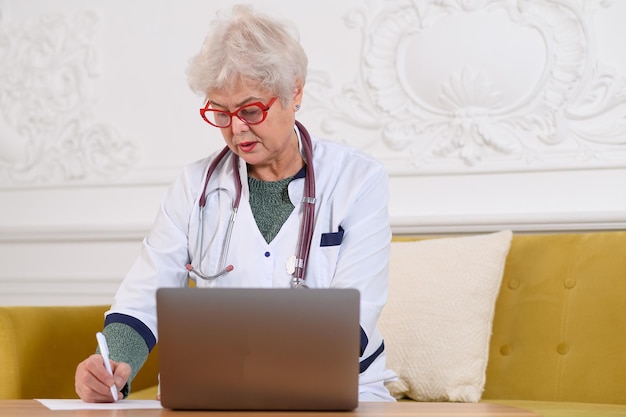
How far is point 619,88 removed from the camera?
265 centimetres

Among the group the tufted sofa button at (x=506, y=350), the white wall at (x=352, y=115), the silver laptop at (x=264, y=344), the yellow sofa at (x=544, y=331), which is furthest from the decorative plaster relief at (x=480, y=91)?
the silver laptop at (x=264, y=344)

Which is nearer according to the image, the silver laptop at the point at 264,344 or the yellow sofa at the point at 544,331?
the silver laptop at the point at 264,344

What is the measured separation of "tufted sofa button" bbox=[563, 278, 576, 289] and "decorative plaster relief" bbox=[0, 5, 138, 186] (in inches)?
61.0

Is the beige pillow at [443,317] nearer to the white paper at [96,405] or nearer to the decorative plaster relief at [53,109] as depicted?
the white paper at [96,405]

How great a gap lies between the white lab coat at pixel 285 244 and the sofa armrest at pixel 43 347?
36 centimetres

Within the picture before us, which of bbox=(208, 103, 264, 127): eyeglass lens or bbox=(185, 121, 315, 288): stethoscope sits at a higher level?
bbox=(208, 103, 264, 127): eyeglass lens

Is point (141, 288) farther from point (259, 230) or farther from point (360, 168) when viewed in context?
point (360, 168)

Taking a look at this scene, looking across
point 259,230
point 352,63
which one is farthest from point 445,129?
point 259,230

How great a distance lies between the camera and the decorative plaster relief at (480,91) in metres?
2.68

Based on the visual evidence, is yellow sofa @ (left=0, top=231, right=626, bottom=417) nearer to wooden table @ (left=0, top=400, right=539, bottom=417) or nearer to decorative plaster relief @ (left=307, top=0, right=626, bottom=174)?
decorative plaster relief @ (left=307, top=0, right=626, bottom=174)

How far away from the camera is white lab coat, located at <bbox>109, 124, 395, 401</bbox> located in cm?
188

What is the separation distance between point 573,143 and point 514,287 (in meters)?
0.53

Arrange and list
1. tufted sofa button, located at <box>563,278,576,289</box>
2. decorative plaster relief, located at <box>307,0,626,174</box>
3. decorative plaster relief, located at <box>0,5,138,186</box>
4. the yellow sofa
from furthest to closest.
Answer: decorative plaster relief, located at <box>0,5,138,186</box>
decorative plaster relief, located at <box>307,0,626,174</box>
tufted sofa button, located at <box>563,278,576,289</box>
the yellow sofa

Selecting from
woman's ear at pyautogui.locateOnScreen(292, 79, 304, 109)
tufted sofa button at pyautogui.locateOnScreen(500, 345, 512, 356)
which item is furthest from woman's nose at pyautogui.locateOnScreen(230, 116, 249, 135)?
tufted sofa button at pyautogui.locateOnScreen(500, 345, 512, 356)
